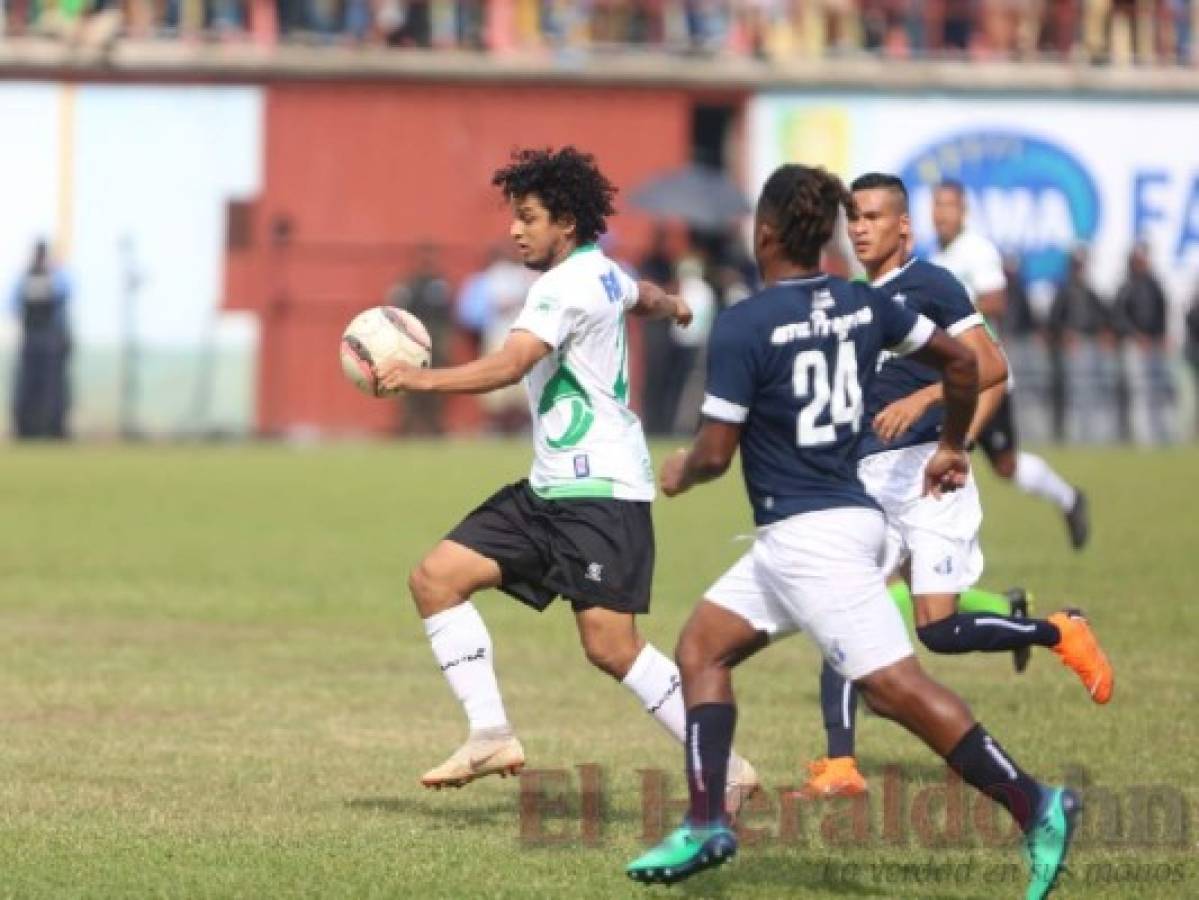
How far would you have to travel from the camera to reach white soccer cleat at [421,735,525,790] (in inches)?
362

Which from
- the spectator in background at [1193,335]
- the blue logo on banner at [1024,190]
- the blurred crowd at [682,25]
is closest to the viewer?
the spectator in background at [1193,335]

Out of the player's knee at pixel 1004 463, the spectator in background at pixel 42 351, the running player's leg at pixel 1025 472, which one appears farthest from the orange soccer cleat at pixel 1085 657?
the spectator in background at pixel 42 351

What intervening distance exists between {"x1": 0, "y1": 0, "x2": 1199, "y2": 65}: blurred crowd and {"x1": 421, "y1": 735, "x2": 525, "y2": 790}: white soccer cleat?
91.0ft

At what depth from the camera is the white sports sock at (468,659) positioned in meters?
9.34

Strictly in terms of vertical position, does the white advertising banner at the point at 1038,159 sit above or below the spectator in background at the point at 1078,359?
above

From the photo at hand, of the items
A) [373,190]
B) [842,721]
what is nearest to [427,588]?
[842,721]

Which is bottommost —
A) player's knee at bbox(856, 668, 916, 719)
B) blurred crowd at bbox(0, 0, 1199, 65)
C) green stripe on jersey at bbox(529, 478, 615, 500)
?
player's knee at bbox(856, 668, 916, 719)

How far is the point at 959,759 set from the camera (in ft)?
24.9

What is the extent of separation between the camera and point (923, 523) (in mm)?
10109

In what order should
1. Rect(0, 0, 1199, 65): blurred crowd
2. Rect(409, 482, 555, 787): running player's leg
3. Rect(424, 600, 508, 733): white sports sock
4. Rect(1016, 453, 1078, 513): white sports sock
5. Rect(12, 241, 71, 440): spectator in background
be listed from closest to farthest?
1. Rect(409, 482, 555, 787): running player's leg
2. Rect(424, 600, 508, 733): white sports sock
3. Rect(1016, 453, 1078, 513): white sports sock
4. Rect(12, 241, 71, 440): spectator in background
5. Rect(0, 0, 1199, 65): blurred crowd

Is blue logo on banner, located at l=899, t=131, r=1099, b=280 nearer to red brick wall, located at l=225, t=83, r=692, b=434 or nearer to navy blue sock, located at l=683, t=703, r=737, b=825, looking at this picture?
red brick wall, located at l=225, t=83, r=692, b=434

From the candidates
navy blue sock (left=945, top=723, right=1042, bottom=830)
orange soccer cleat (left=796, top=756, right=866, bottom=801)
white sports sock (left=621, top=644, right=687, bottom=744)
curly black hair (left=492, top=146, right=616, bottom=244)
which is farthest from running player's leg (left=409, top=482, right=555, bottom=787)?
navy blue sock (left=945, top=723, right=1042, bottom=830)

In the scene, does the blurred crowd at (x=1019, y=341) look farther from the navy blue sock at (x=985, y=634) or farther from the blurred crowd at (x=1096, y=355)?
the navy blue sock at (x=985, y=634)

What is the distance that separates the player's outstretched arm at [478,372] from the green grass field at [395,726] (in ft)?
4.83
